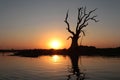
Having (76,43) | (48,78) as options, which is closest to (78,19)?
(76,43)

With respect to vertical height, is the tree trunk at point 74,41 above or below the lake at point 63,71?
above

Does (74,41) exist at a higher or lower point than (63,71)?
higher

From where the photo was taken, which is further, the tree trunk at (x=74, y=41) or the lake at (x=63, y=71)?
the tree trunk at (x=74, y=41)

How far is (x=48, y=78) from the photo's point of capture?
1925 centimetres

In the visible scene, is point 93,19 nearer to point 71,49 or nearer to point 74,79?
point 71,49

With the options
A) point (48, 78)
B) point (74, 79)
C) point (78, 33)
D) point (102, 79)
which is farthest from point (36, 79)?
point (78, 33)

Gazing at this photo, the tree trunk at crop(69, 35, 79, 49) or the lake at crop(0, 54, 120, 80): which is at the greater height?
the tree trunk at crop(69, 35, 79, 49)

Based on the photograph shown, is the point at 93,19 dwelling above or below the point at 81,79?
above

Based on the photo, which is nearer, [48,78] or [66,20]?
[48,78]

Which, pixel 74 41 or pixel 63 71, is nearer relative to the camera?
pixel 63 71

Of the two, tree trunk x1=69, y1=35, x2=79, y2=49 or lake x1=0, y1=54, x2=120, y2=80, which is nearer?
lake x1=0, y1=54, x2=120, y2=80

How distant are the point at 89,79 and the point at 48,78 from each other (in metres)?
3.06

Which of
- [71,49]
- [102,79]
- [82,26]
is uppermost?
[82,26]

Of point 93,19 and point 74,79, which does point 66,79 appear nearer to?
point 74,79
